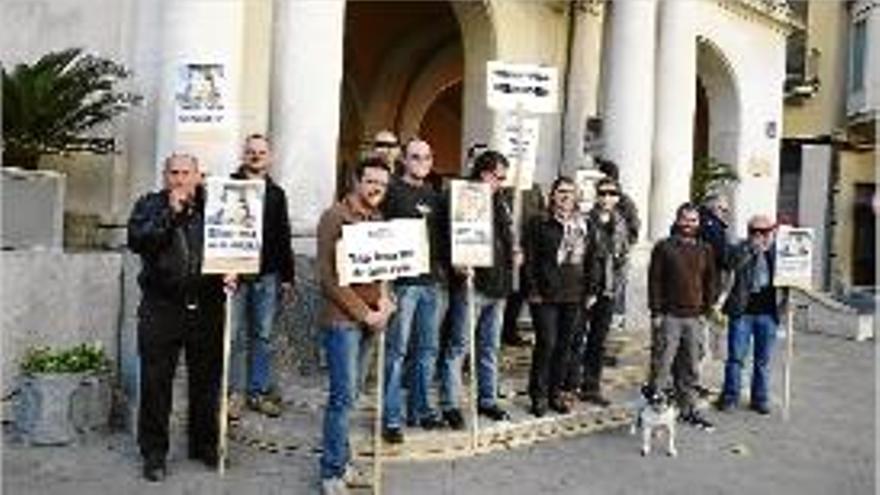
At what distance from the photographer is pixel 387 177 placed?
808cm

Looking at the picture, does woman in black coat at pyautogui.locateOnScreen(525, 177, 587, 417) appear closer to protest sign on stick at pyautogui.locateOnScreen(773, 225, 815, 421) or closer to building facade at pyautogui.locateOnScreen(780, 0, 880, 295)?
protest sign on stick at pyautogui.locateOnScreen(773, 225, 815, 421)

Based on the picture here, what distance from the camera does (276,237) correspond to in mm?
9094

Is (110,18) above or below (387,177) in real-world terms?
above

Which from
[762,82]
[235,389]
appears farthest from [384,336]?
[762,82]

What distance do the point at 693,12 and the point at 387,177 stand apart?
A: 8.75m

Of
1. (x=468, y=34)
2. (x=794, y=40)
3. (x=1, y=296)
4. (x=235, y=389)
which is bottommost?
(x=235, y=389)

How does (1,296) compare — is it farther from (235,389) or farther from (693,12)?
(693,12)

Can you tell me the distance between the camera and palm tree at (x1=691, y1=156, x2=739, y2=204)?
18.7 metres

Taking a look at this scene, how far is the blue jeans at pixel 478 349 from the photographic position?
30.6 ft

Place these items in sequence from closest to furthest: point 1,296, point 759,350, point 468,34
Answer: point 1,296
point 759,350
point 468,34

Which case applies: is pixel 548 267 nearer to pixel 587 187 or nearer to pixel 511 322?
pixel 587 187

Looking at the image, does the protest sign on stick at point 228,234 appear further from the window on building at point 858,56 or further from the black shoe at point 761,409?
the window on building at point 858,56

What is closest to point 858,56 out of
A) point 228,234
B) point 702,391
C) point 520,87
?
point 702,391

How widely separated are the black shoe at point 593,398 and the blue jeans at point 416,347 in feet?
6.85
